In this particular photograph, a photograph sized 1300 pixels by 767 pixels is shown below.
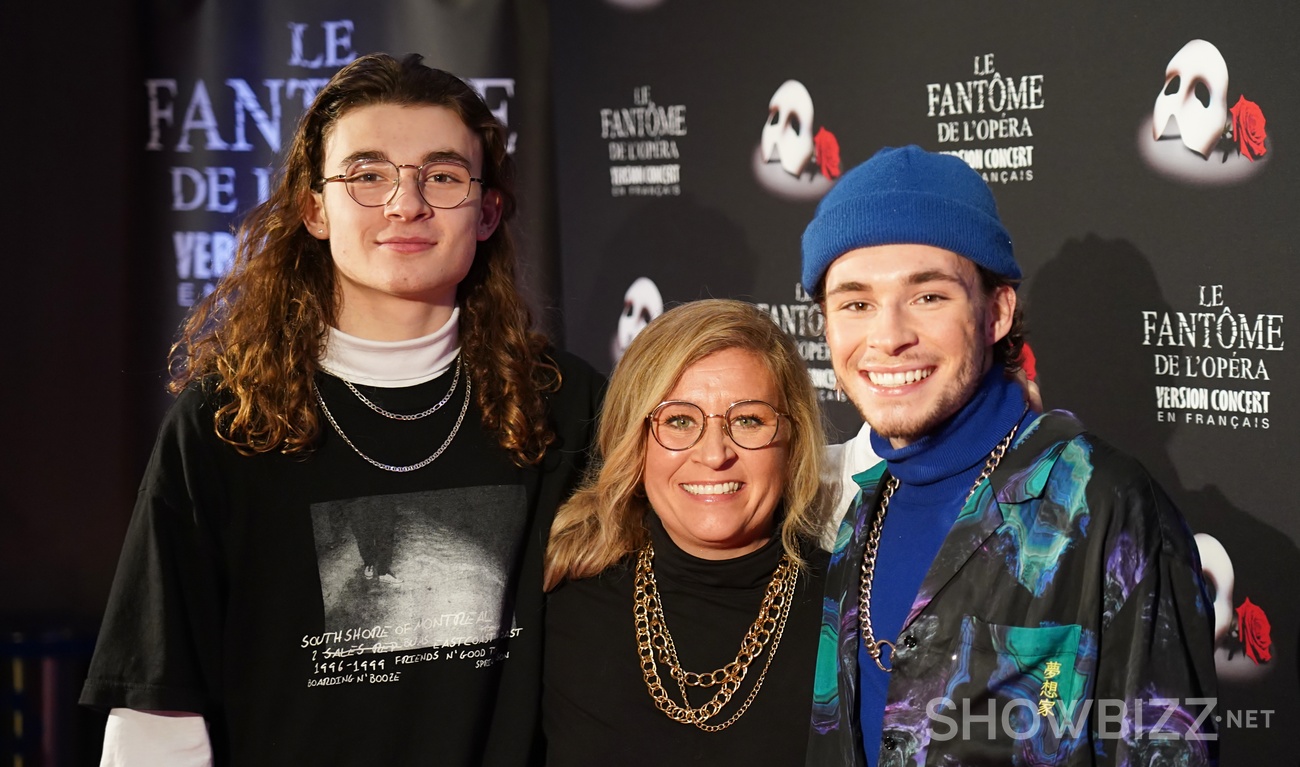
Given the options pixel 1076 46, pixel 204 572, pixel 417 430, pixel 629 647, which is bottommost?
pixel 629 647

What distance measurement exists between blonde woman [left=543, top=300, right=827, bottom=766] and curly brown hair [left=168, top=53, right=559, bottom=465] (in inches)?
10.4

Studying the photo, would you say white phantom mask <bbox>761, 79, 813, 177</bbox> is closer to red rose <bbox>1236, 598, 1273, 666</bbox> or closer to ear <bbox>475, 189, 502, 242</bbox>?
ear <bbox>475, 189, 502, 242</bbox>

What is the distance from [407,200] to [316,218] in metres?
0.28

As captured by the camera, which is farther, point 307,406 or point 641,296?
point 641,296

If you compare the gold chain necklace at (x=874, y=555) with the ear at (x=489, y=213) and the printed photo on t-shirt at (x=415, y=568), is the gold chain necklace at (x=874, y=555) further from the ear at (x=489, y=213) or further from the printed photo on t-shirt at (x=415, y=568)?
the ear at (x=489, y=213)

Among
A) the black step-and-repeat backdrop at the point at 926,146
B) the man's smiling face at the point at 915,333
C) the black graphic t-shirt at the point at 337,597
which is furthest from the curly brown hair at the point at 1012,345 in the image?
the black graphic t-shirt at the point at 337,597

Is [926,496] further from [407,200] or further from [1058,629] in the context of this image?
[407,200]

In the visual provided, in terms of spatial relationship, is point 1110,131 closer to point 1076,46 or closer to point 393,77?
point 1076,46

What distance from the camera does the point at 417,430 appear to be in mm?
2520

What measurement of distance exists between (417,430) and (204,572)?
1.69ft

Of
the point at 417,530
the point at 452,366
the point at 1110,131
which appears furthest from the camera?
the point at 1110,131

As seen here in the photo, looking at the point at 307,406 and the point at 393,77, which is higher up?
the point at 393,77

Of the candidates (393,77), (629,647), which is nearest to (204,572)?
(629,647)

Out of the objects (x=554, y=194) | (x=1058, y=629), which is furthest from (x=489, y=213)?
(x=1058, y=629)
